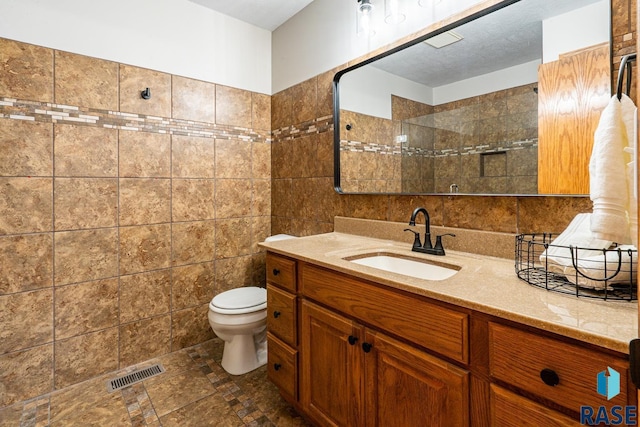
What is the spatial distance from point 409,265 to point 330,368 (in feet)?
1.89

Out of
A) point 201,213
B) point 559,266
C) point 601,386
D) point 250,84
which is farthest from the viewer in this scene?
point 250,84

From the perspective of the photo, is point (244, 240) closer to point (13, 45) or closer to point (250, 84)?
point (250, 84)

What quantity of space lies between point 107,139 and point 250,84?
1.12m

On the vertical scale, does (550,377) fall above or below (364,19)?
below

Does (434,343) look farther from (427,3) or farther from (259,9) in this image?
(259,9)

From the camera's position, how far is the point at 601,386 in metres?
0.64

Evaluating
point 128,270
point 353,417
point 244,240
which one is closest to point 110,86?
point 128,270

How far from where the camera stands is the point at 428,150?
1.57 m

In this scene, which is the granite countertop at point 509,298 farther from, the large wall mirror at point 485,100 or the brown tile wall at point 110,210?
the brown tile wall at point 110,210

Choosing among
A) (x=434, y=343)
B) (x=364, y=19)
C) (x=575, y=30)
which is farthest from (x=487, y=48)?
(x=434, y=343)

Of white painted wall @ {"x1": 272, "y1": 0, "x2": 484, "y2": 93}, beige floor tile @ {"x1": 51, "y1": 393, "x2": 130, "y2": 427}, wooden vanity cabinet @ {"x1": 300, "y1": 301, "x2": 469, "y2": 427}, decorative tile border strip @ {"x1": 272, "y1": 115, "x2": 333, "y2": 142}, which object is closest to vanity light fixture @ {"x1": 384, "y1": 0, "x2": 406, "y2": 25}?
white painted wall @ {"x1": 272, "y1": 0, "x2": 484, "y2": 93}

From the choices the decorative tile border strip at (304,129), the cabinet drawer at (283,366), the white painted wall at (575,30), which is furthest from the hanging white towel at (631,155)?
the decorative tile border strip at (304,129)

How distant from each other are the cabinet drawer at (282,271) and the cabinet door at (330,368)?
0.14 meters

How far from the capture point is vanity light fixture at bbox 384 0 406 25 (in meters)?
1.66
